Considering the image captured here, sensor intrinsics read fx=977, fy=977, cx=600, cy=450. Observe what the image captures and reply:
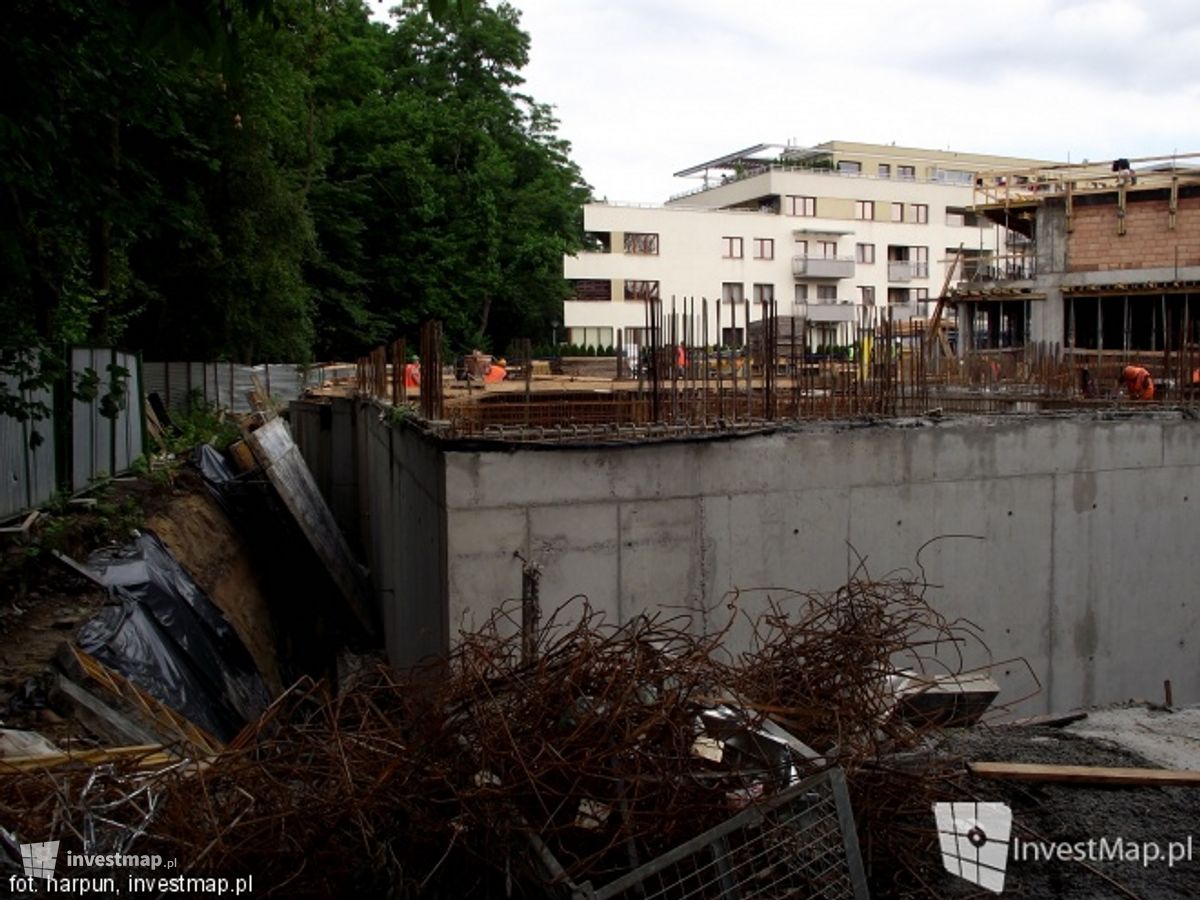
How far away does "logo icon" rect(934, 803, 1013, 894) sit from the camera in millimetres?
3730

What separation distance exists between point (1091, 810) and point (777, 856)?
5.28 feet

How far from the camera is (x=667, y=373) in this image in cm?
928

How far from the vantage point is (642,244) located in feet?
157

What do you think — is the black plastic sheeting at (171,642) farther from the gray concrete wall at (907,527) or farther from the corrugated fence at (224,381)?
the corrugated fence at (224,381)

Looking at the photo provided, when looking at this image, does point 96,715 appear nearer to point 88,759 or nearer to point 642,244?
point 88,759

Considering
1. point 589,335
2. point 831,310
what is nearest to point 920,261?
point 831,310

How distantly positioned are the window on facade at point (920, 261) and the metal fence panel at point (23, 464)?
5003 cm

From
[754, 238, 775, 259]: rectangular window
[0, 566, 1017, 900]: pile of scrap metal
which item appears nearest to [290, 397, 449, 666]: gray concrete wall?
[0, 566, 1017, 900]: pile of scrap metal

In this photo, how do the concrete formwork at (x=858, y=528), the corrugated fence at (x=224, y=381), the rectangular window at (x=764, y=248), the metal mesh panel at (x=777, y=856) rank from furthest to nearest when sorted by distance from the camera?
the rectangular window at (x=764, y=248) → the corrugated fence at (x=224, y=381) → the concrete formwork at (x=858, y=528) → the metal mesh panel at (x=777, y=856)

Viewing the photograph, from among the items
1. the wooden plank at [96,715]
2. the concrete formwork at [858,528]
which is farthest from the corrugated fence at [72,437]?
the concrete formwork at [858,528]

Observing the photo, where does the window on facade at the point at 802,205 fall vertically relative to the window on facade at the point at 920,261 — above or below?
above

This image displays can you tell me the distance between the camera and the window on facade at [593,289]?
158 ft

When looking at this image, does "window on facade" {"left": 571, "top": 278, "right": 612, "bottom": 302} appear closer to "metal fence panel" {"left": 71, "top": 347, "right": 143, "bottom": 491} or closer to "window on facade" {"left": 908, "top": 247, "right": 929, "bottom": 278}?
"window on facade" {"left": 908, "top": 247, "right": 929, "bottom": 278}

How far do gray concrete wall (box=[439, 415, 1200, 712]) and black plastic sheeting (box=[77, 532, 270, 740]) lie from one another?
6.72ft
